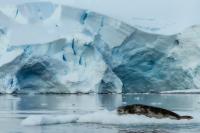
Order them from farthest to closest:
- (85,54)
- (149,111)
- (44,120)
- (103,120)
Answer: (85,54) → (149,111) → (103,120) → (44,120)

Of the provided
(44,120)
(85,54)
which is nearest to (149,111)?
(44,120)

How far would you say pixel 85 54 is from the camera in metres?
34.1

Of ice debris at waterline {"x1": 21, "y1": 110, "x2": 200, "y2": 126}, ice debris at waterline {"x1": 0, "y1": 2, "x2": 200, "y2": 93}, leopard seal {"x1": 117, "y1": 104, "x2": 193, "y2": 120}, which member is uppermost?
ice debris at waterline {"x1": 0, "y1": 2, "x2": 200, "y2": 93}

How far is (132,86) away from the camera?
1474 inches

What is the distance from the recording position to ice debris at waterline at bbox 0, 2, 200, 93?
33844 mm

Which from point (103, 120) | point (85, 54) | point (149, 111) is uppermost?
point (85, 54)

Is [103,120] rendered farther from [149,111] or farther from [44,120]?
[44,120]

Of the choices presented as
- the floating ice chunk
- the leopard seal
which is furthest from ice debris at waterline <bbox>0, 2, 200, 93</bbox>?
the floating ice chunk

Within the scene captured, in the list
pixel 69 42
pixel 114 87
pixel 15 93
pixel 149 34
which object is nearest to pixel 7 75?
pixel 15 93

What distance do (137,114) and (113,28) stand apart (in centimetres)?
2307

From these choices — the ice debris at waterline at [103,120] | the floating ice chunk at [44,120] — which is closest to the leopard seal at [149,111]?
the ice debris at waterline at [103,120]

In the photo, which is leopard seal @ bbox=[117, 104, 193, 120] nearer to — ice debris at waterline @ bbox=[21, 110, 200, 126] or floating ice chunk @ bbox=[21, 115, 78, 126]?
ice debris at waterline @ bbox=[21, 110, 200, 126]

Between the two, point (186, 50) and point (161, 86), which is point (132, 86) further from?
point (186, 50)

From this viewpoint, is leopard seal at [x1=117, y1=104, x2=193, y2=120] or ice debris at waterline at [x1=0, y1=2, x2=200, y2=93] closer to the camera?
leopard seal at [x1=117, y1=104, x2=193, y2=120]
